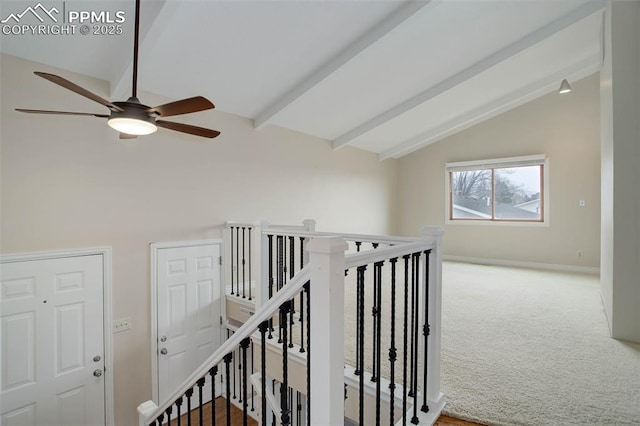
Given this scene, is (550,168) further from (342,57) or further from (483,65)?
(342,57)

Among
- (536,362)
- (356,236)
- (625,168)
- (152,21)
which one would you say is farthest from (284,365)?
(625,168)

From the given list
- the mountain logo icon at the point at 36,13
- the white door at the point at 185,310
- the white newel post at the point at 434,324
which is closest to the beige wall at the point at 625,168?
the white newel post at the point at 434,324

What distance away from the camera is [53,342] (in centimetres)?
294

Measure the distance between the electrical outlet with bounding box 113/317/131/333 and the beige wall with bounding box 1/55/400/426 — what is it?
63mm

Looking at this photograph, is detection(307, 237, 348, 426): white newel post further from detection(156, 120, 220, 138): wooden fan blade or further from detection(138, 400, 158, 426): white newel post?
detection(138, 400, 158, 426): white newel post

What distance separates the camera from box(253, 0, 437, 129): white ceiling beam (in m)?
2.89

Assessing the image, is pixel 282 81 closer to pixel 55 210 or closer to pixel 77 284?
pixel 55 210

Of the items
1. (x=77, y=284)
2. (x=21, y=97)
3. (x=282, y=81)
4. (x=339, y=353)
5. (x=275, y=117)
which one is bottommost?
(x=77, y=284)

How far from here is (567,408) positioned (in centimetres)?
173

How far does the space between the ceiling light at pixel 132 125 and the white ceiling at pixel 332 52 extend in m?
1.08

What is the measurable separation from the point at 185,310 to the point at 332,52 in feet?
11.6

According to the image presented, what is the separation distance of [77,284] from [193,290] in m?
1.20

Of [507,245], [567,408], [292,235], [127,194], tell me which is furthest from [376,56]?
[507,245]

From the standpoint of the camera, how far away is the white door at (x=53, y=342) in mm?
2725
